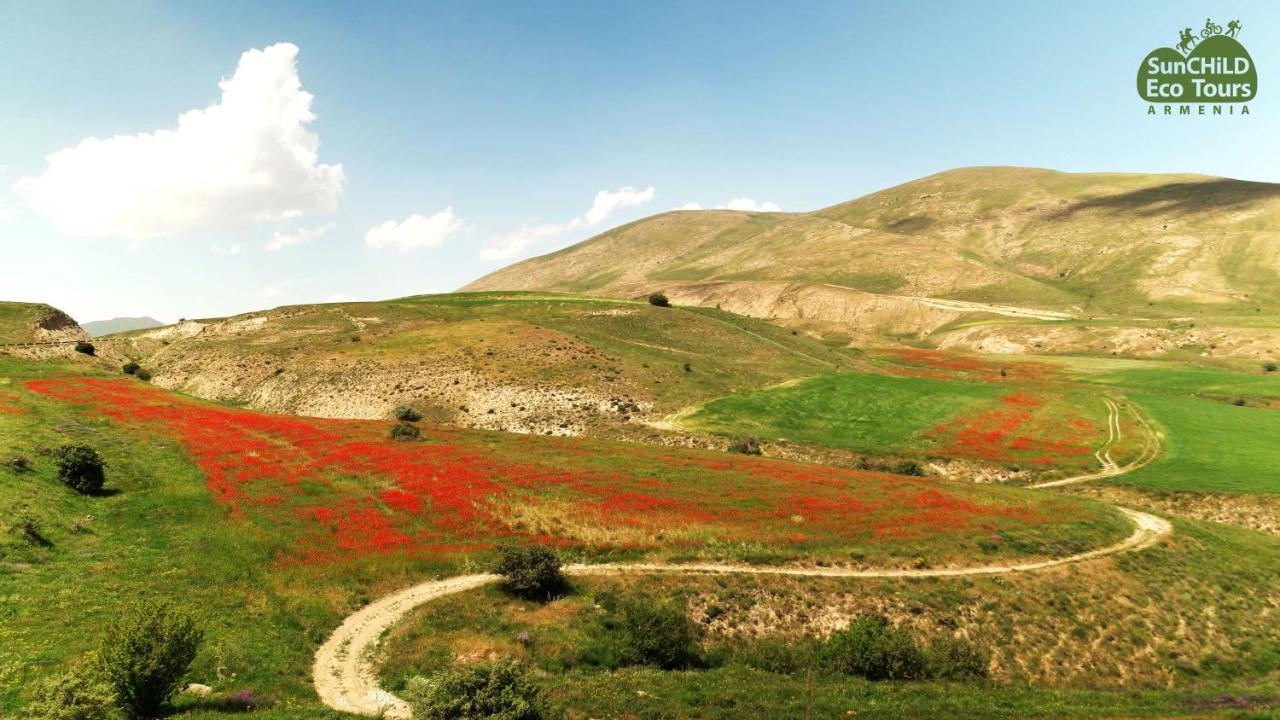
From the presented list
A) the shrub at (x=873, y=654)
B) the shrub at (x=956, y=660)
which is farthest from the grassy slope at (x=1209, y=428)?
the shrub at (x=873, y=654)

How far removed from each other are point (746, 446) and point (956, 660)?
125 ft

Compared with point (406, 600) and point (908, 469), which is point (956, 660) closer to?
point (406, 600)

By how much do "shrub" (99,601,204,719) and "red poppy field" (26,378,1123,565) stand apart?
1181 centimetres

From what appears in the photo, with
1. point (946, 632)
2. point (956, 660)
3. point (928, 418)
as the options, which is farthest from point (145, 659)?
point (928, 418)

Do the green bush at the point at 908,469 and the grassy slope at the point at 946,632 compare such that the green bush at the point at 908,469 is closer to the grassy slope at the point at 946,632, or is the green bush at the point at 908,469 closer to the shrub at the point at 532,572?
the grassy slope at the point at 946,632

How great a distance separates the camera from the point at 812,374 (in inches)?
3688

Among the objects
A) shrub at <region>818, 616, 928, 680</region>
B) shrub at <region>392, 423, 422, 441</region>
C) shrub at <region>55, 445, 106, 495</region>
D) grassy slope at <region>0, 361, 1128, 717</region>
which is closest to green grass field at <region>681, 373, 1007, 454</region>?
grassy slope at <region>0, 361, 1128, 717</region>

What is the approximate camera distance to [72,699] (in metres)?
14.0

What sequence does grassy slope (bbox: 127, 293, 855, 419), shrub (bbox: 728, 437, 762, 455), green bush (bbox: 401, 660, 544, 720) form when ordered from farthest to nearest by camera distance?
grassy slope (bbox: 127, 293, 855, 419) < shrub (bbox: 728, 437, 762, 455) < green bush (bbox: 401, 660, 544, 720)

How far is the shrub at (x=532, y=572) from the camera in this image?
27469 mm

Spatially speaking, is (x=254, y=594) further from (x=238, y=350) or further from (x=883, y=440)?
(x=238, y=350)

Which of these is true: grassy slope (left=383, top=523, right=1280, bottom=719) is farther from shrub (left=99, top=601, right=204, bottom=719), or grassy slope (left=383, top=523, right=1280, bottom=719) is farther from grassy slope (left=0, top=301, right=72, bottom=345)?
grassy slope (left=0, top=301, right=72, bottom=345)

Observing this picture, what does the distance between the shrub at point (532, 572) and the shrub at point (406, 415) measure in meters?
47.0

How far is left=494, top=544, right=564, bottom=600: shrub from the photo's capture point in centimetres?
2747
